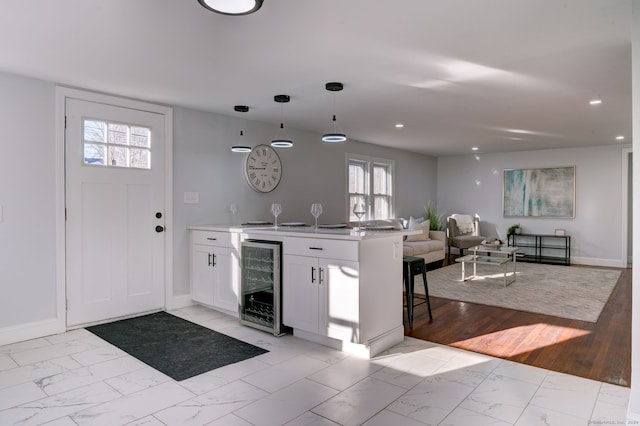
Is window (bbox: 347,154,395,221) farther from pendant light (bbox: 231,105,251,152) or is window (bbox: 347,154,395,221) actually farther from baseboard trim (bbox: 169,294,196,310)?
baseboard trim (bbox: 169,294,196,310)

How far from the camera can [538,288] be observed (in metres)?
5.43

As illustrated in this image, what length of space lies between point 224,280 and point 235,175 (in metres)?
1.46

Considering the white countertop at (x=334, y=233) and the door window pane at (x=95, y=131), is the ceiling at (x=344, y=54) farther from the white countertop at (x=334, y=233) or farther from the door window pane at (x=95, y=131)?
the white countertop at (x=334, y=233)

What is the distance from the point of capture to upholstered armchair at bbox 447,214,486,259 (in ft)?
25.9

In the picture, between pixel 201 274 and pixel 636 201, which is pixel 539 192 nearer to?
pixel 636 201

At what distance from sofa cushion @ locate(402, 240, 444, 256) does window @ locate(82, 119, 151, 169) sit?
400 centimetres

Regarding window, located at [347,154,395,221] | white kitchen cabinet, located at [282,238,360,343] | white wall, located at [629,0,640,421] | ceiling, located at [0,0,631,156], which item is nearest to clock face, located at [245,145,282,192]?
ceiling, located at [0,0,631,156]

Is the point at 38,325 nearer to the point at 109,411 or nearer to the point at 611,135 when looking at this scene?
the point at 109,411

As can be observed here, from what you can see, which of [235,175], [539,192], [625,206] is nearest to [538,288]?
[625,206]

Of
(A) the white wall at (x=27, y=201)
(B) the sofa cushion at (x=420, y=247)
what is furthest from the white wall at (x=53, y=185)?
(B) the sofa cushion at (x=420, y=247)

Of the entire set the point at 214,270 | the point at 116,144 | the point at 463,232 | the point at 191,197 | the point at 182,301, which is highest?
the point at 116,144

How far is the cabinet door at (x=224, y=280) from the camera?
398cm

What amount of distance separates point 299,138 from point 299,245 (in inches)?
111

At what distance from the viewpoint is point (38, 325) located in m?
3.48
